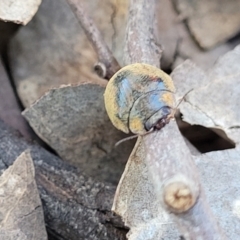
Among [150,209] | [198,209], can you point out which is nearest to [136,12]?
[150,209]

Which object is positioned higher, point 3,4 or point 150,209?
point 3,4

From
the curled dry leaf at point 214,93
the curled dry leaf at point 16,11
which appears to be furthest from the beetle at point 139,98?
the curled dry leaf at point 16,11

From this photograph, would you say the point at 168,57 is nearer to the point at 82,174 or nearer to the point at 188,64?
the point at 188,64

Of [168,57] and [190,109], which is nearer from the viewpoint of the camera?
[190,109]

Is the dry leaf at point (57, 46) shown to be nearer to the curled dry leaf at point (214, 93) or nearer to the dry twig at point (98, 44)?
the dry twig at point (98, 44)

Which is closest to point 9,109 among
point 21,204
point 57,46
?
point 57,46

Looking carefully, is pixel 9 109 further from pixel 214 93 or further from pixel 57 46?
pixel 214 93

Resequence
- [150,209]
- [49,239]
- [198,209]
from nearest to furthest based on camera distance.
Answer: [198,209] < [150,209] < [49,239]

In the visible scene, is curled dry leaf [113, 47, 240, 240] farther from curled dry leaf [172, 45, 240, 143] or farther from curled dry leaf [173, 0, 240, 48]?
curled dry leaf [173, 0, 240, 48]

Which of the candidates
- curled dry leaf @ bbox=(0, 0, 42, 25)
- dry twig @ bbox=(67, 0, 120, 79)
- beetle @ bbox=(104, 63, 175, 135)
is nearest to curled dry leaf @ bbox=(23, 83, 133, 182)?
dry twig @ bbox=(67, 0, 120, 79)
